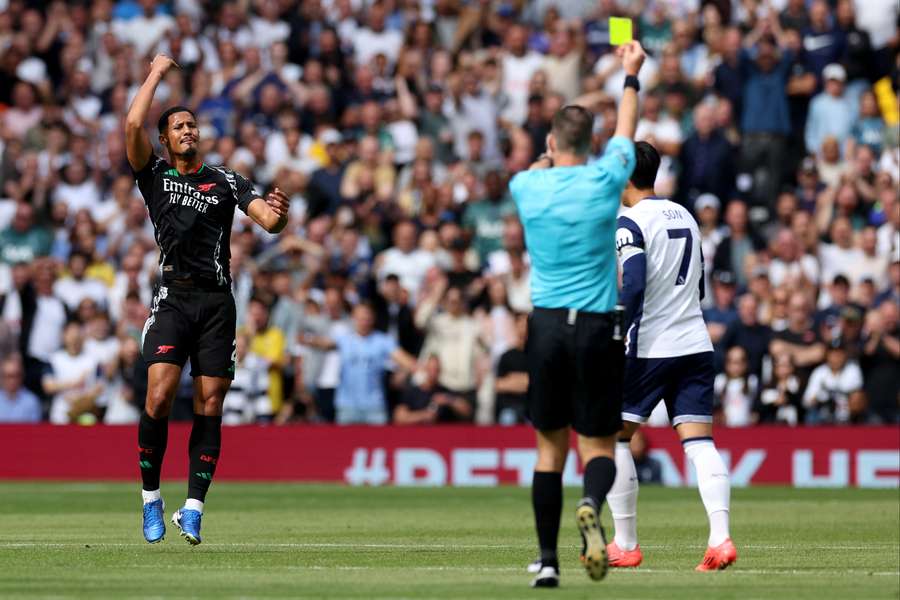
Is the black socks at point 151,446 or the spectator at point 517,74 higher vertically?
the spectator at point 517,74

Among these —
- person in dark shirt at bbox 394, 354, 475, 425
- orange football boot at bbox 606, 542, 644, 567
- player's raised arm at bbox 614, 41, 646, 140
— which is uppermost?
player's raised arm at bbox 614, 41, 646, 140

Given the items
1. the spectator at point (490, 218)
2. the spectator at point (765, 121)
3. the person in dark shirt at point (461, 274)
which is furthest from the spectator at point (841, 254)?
the person in dark shirt at point (461, 274)

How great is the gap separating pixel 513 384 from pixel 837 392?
414cm

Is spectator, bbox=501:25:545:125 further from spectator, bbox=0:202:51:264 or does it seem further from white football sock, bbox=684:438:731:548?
white football sock, bbox=684:438:731:548

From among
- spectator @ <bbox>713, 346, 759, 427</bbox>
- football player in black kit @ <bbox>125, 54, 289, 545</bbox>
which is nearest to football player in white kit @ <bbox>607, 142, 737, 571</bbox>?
football player in black kit @ <bbox>125, 54, 289, 545</bbox>

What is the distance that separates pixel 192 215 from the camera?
12852 millimetres

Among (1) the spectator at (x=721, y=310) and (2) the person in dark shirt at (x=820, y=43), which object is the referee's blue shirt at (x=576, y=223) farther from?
(2) the person in dark shirt at (x=820, y=43)

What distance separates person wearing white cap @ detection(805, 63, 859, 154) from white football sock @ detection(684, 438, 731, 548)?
613 inches

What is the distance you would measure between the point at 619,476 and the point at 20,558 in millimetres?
3963

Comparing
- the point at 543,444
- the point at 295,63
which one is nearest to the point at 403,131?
the point at 295,63

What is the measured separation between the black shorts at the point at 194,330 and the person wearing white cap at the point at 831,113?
15.2 meters

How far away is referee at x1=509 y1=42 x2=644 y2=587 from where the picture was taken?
972 cm

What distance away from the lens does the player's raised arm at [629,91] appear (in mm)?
9836

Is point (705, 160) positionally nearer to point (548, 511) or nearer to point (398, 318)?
point (398, 318)
